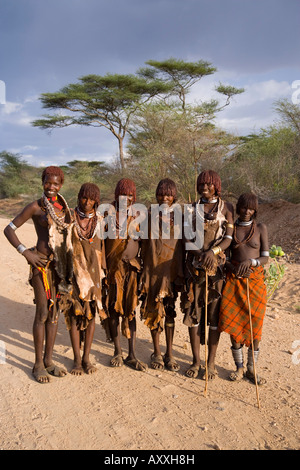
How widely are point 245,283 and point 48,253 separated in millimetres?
1543

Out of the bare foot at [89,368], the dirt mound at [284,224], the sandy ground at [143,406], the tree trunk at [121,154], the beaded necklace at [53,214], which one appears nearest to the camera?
the sandy ground at [143,406]

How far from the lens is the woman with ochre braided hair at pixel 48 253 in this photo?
2.95 meters

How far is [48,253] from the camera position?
300 cm

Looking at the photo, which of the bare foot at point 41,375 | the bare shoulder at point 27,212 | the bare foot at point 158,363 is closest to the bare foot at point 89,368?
the bare foot at point 41,375

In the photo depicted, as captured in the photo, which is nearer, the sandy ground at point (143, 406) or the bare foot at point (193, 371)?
the sandy ground at point (143, 406)

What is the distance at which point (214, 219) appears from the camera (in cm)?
299

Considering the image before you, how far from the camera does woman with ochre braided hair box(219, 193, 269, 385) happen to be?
3066 millimetres

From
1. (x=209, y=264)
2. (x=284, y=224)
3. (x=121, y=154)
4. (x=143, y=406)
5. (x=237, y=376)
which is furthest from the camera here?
(x=121, y=154)

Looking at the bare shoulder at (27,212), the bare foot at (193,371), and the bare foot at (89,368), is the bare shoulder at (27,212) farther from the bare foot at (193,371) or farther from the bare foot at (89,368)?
the bare foot at (193,371)

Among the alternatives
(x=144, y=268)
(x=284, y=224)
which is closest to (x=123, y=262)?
(x=144, y=268)

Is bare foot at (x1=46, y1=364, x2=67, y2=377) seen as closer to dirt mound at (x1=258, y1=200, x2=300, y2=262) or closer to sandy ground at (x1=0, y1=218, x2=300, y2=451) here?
sandy ground at (x1=0, y1=218, x2=300, y2=451)

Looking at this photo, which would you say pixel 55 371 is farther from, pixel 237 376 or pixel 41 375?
pixel 237 376

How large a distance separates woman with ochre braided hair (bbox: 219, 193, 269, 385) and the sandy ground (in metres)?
0.32
